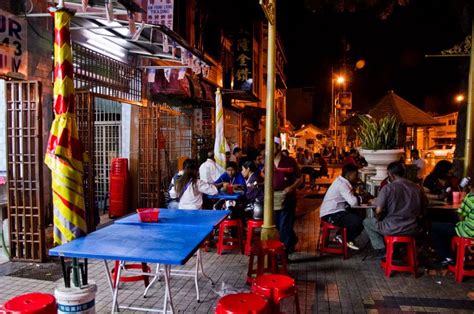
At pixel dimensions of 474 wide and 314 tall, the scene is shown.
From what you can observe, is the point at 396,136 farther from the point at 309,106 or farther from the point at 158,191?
the point at 309,106

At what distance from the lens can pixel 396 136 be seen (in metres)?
8.17

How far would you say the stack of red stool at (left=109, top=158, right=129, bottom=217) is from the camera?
Answer: 10.8 metres

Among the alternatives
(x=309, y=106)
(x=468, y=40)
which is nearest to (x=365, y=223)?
(x=468, y=40)

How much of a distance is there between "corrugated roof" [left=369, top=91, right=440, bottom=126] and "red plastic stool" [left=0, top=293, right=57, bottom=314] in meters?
9.69

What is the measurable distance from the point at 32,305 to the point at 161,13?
852cm

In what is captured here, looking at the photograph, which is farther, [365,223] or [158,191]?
[158,191]

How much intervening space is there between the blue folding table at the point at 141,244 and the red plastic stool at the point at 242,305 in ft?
1.81

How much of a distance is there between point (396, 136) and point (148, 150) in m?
6.53

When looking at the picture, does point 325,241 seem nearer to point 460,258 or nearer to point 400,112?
point 460,258

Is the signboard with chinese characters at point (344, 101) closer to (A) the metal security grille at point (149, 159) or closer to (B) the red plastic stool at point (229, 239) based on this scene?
(A) the metal security grille at point (149, 159)

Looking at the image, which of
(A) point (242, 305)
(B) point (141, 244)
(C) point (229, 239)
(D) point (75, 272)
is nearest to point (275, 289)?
(A) point (242, 305)

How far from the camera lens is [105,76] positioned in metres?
9.68

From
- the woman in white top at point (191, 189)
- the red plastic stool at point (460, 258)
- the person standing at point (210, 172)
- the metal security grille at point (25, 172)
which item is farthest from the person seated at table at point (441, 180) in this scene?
the metal security grille at point (25, 172)

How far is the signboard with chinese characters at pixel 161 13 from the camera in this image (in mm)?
10117
